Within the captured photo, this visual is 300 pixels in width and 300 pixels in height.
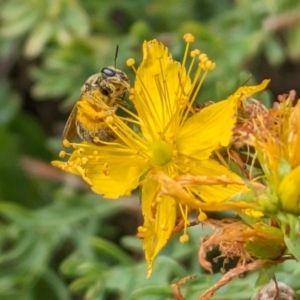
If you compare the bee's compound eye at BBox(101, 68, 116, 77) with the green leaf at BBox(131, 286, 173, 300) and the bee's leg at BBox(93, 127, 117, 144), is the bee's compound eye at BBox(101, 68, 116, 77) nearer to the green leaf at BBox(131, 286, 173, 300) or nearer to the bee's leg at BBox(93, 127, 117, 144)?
the bee's leg at BBox(93, 127, 117, 144)

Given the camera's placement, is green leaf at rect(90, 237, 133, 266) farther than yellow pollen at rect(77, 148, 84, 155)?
Yes

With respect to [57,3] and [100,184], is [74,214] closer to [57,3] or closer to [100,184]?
[57,3]

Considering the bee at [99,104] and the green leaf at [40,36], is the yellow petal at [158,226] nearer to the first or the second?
the bee at [99,104]

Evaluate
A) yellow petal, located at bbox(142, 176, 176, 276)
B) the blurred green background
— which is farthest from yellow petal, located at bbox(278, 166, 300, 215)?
the blurred green background

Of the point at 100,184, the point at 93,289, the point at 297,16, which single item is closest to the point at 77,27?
the point at 297,16

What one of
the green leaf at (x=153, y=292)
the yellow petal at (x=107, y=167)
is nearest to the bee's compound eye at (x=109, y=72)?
the yellow petal at (x=107, y=167)

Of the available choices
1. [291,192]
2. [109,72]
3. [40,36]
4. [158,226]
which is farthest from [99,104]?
[40,36]
